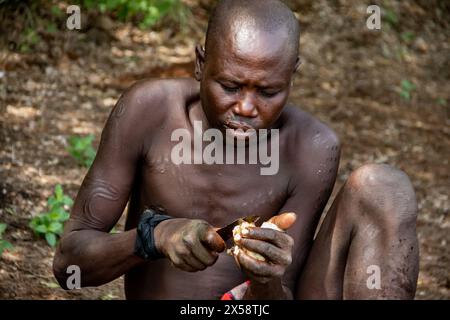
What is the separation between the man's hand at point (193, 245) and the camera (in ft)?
8.59

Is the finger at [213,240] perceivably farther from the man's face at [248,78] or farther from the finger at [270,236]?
the man's face at [248,78]

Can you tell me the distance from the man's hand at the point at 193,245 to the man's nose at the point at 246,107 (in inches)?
14.8

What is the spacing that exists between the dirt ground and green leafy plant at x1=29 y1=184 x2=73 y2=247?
0.26ft

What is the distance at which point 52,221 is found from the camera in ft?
14.3

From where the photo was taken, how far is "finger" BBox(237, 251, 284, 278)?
2545 millimetres

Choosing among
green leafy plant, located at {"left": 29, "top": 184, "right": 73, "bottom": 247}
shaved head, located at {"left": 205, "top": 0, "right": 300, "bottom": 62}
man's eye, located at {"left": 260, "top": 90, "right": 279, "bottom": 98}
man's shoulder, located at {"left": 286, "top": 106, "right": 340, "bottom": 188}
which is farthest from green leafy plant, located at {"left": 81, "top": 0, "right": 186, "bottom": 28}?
man's eye, located at {"left": 260, "top": 90, "right": 279, "bottom": 98}

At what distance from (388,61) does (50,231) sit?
11.8ft

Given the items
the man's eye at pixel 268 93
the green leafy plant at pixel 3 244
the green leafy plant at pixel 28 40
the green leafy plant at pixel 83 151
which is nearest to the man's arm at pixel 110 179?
the man's eye at pixel 268 93

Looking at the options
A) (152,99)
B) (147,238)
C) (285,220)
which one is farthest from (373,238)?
(152,99)

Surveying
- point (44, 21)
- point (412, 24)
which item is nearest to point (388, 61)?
point (412, 24)

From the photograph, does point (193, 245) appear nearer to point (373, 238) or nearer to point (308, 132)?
point (373, 238)

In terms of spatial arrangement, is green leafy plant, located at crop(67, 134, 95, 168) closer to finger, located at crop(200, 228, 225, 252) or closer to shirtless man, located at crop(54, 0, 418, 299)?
shirtless man, located at crop(54, 0, 418, 299)

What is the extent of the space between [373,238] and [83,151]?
8.42 feet

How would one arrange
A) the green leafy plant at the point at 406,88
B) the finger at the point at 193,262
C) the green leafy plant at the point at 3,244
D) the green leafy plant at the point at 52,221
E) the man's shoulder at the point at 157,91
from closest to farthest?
the finger at the point at 193,262 → the man's shoulder at the point at 157,91 → the green leafy plant at the point at 3,244 → the green leafy plant at the point at 52,221 → the green leafy plant at the point at 406,88
